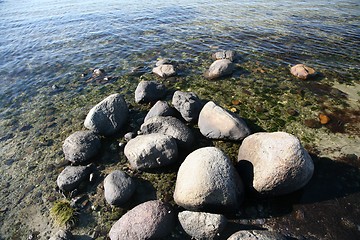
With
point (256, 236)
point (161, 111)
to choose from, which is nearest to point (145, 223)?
point (256, 236)

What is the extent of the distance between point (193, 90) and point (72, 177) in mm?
6095

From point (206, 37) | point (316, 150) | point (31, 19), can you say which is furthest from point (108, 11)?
point (316, 150)

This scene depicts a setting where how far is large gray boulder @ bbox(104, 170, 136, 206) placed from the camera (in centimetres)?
610

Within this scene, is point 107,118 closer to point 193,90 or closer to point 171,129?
point 171,129

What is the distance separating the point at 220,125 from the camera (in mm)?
7660

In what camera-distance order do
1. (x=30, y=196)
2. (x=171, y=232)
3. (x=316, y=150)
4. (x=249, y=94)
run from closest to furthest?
(x=171, y=232)
(x=30, y=196)
(x=316, y=150)
(x=249, y=94)

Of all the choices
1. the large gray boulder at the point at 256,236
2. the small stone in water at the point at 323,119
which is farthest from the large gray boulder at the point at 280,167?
the small stone in water at the point at 323,119

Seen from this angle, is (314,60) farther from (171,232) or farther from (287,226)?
(171,232)

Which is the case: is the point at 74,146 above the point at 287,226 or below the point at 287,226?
above

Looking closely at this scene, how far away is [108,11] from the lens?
26.8 meters

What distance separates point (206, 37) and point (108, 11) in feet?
50.0

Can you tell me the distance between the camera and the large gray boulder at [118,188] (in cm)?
610

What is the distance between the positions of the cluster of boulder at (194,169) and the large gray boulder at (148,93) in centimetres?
185

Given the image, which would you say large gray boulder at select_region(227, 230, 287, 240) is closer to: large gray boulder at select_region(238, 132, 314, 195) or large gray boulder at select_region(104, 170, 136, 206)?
large gray boulder at select_region(238, 132, 314, 195)
